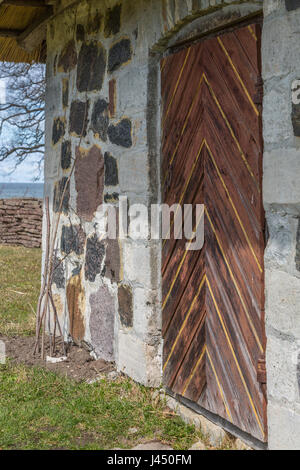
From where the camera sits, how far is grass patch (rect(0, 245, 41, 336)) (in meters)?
5.25

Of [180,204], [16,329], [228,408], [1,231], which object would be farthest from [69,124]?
[1,231]

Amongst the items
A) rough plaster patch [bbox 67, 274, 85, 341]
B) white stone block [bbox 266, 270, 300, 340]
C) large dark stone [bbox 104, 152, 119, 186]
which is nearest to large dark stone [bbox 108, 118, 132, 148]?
large dark stone [bbox 104, 152, 119, 186]

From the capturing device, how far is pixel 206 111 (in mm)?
2969

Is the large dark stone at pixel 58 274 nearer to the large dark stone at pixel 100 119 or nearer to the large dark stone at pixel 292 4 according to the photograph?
the large dark stone at pixel 100 119

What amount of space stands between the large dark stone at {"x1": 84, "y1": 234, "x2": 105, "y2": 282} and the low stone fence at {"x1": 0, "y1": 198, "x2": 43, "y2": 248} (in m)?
8.35

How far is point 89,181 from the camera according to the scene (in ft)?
13.5

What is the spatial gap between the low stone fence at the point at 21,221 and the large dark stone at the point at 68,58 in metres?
8.05

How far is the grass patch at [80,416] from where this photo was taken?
9.49 ft

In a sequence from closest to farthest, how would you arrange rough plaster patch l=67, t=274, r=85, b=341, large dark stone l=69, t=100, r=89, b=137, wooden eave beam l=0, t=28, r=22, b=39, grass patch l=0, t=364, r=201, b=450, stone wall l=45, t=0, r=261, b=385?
grass patch l=0, t=364, r=201, b=450 → stone wall l=45, t=0, r=261, b=385 → large dark stone l=69, t=100, r=89, b=137 → rough plaster patch l=67, t=274, r=85, b=341 → wooden eave beam l=0, t=28, r=22, b=39

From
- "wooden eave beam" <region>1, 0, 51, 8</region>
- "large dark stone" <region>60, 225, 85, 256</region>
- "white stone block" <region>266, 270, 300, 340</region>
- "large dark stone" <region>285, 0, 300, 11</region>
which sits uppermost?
"wooden eave beam" <region>1, 0, 51, 8</region>

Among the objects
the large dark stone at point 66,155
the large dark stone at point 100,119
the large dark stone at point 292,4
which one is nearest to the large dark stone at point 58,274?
the large dark stone at point 66,155

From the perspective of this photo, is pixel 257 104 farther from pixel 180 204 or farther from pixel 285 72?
pixel 180 204

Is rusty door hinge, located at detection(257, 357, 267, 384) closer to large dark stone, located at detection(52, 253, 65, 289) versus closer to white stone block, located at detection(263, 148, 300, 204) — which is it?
white stone block, located at detection(263, 148, 300, 204)

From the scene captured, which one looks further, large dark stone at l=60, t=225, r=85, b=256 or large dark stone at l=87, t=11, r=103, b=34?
large dark stone at l=60, t=225, r=85, b=256
